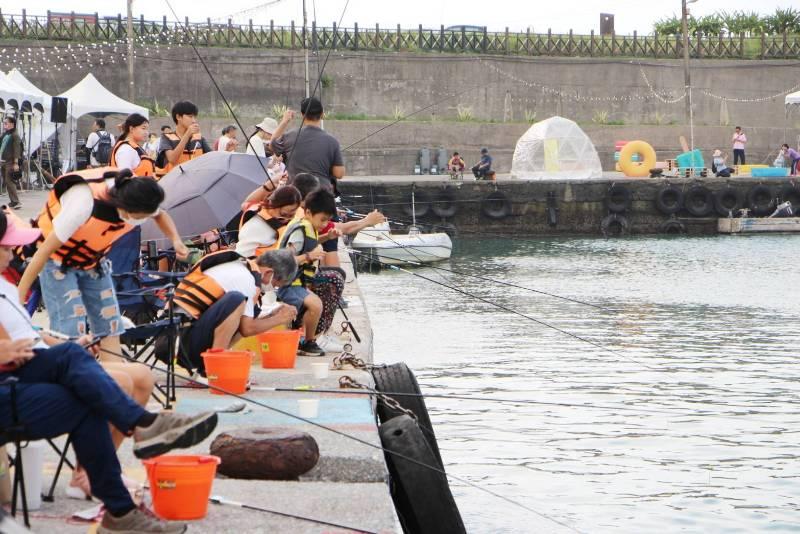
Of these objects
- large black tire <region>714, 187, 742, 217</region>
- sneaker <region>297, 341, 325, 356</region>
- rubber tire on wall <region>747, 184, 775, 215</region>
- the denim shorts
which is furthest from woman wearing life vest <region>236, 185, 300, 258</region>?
rubber tire on wall <region>747, 184, 775, 215</region>

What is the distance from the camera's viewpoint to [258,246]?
28.2 feet

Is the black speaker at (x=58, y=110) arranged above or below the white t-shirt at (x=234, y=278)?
above

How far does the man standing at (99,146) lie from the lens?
20641mm

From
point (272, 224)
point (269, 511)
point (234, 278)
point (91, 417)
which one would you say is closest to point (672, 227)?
point (272, 224)

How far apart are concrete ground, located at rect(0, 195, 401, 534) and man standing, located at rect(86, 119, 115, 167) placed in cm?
1380

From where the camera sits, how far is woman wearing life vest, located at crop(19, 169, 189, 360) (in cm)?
556

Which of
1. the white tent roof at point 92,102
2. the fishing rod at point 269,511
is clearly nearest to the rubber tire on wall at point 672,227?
the white tent roof at point 92,102

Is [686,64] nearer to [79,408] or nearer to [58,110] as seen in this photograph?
[58,110]

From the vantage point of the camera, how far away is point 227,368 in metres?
6.54

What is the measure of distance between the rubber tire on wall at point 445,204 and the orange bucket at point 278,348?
83.4ft

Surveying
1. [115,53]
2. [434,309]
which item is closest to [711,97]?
[115,53]

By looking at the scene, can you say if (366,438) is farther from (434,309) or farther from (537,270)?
(537,270)

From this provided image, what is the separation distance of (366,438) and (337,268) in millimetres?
3746

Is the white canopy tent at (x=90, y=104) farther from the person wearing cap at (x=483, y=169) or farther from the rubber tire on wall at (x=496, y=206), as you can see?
the person wearing cap at (x=483, y=169)
